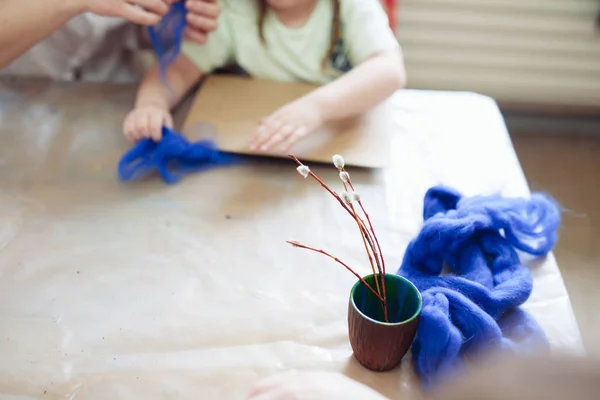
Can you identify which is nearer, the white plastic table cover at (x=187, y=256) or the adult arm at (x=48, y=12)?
the white plastic table cover at (x=187, y=256)

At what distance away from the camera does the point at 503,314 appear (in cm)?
60

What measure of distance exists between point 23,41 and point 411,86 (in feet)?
2.95

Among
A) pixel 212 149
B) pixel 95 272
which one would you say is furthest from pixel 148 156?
pixel 95 272

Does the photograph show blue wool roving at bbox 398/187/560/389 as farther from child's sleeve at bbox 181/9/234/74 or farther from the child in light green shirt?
child's sleeve at bbox 181/9/234/74

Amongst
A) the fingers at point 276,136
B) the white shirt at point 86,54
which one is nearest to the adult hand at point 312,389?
the fingers at point 276,136

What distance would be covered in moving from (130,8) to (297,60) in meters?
0.30

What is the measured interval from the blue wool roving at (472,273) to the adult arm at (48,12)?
0.50m

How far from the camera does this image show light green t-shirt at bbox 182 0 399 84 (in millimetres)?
965

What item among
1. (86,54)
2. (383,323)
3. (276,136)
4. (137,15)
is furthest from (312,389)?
(86,54)

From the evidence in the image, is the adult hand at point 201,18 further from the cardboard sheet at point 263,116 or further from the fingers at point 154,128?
the fingers at point 154,128

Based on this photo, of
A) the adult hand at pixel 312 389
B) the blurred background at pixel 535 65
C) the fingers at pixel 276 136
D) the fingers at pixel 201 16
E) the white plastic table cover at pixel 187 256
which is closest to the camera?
the adult hand at pixel 312 389

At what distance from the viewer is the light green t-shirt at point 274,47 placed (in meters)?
0.96

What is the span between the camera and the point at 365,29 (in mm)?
905

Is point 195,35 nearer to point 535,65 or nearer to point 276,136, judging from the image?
point 276,136
